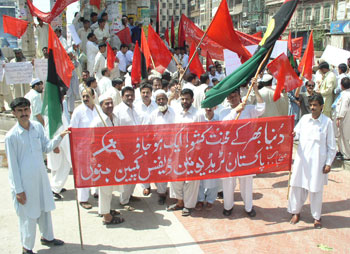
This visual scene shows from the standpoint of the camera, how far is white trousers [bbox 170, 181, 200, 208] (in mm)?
5309

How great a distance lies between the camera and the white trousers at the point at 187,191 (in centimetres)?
531

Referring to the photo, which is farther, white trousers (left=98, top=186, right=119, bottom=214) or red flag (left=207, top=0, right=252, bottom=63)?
red flag (left=207, top=0, right=252, bottom=63)

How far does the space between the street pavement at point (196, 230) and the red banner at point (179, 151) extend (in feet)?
2.42

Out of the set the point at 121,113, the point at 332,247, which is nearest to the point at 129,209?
the point at 121,113

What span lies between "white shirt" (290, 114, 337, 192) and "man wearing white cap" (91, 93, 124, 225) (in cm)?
271

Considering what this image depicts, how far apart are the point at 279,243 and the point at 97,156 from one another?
2.69m

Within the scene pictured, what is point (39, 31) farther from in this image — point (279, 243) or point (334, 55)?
point (279, 243)

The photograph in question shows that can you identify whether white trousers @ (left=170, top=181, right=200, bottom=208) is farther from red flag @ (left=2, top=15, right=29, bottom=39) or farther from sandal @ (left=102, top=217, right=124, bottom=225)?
red flag @ (left=2, top=15, right=29, bottom=39)

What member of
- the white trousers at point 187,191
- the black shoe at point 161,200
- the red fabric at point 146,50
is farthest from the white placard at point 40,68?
the white trousers at point 187,191

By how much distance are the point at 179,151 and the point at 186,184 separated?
0.71 m

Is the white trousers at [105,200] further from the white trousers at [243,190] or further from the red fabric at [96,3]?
the red fabric at [96,3]

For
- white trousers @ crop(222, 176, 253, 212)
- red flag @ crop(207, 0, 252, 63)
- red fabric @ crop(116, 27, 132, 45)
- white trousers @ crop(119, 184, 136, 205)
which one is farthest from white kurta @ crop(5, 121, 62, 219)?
red fabric @ crop(116, 27, 132, 45)

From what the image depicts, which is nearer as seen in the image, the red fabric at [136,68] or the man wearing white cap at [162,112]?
the man wearing white cap at [162,112]

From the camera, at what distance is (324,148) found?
4863mm
